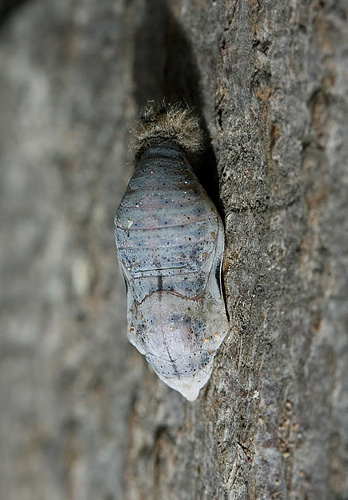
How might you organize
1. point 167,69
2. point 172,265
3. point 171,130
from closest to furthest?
1. point 172,265
2. point 171,130
3. point 167,69

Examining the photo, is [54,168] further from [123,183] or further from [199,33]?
[199,33]

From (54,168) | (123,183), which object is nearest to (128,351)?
(123,183)

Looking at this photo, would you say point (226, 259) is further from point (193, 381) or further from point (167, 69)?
point (167, 69)

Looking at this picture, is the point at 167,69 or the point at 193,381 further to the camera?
the point at 167,69

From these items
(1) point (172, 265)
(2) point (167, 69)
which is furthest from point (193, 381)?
(2) point (167, 69)

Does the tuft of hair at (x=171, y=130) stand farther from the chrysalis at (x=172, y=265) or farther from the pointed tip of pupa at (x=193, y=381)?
the pointed tip of pupa at (x=193, y=381)

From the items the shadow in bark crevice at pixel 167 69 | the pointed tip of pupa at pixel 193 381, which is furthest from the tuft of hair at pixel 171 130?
the pointed tip of pupa at pixel 193 381

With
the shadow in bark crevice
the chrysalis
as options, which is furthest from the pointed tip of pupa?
the shadow in bark crevice
